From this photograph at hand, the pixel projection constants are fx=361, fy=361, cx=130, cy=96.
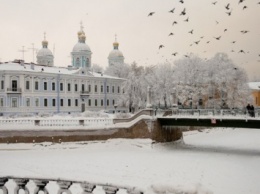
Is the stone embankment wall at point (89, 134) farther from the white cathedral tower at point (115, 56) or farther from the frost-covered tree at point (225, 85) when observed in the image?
the white cathedral tower at point (115, 56)

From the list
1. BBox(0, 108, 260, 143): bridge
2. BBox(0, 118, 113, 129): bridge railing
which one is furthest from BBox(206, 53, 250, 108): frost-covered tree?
BBox(0, 118, 113, 129): bridge railing

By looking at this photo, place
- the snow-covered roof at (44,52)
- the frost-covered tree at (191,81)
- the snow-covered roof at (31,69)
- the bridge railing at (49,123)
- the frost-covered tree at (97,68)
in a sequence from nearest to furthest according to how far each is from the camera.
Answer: the bridge railing at (49,123)
the snow-covered roof at (31,69)
the frost-covered tree at (191,81)
the snow-covered roof at (44,52)
the frost-covered tree at (97,68)

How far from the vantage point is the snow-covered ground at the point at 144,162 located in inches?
824

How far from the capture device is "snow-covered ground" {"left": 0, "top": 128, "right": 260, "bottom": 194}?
68.6 feet

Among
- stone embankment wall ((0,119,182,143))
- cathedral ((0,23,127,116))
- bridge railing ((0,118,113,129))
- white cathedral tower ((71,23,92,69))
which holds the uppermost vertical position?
white cathedral tower ((71,23,92,69))

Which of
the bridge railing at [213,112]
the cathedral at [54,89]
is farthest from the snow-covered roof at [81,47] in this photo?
the bridge railing at [213,112]

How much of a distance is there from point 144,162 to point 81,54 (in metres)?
46.0

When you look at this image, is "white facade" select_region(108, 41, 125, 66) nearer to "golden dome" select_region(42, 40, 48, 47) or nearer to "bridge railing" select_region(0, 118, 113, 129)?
"golden dome" select_region(42, 40, 48, 47)

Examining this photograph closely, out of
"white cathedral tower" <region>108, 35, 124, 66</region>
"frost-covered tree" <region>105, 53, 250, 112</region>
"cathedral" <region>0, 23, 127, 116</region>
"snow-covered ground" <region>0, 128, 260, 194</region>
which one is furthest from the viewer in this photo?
"white cathedral tower" <region>108, 35, 124, 66</region>

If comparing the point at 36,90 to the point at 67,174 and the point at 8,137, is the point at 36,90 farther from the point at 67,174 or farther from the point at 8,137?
the point at 67,174

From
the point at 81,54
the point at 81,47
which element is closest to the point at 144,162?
the point at 81,54

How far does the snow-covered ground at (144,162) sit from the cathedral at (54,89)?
17.6 metres

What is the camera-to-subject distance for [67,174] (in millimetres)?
22625

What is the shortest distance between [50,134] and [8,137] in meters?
3.71
